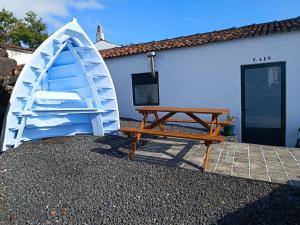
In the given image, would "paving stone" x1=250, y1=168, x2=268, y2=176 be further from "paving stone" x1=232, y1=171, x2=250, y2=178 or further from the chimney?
the chimney

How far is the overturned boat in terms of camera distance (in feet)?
19.9

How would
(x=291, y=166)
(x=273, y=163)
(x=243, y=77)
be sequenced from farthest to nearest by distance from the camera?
(x=243, y=77) < (x=273, y=163) < (x=291, y=166)

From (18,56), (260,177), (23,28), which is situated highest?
(23,28)

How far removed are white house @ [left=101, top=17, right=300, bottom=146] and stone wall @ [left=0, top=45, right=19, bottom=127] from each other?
14.9 feet

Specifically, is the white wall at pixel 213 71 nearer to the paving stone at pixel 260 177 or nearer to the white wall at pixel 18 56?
the paving stone at pixel 260 177

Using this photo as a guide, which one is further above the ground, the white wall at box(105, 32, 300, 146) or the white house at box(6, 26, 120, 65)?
the white house at box(6, 26, 120, 65)

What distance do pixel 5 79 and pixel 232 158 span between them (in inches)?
275

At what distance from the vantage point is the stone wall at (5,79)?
7426 mm

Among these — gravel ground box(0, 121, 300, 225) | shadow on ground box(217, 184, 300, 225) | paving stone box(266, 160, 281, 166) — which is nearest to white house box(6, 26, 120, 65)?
gravel ground box(0, 121, 300, 225)

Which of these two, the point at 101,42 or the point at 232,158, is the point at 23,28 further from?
the point at 232,158

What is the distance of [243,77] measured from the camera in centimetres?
797

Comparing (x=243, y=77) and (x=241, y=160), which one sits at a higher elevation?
(x=243, y=77)

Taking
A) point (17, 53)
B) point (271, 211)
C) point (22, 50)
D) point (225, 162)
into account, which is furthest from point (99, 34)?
point (271, 211)

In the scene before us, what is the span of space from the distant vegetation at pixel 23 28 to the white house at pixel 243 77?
26530 mm
